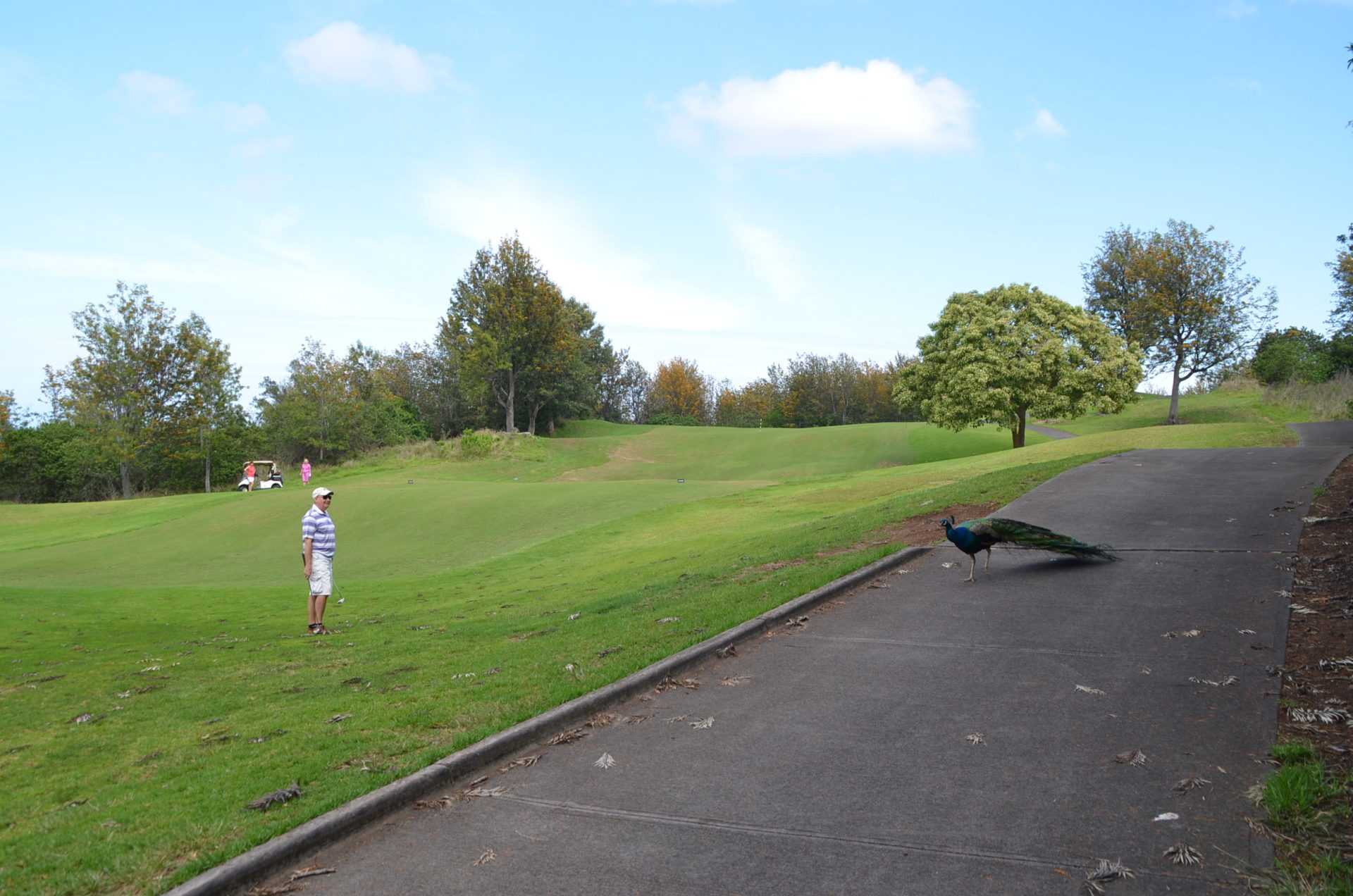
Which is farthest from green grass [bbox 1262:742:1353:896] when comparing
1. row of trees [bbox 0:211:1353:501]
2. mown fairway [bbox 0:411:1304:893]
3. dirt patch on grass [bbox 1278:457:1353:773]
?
row of trees [bbox 0:211:1353:501]

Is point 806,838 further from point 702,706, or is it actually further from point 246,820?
point 246,820

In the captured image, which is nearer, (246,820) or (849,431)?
(246,820)

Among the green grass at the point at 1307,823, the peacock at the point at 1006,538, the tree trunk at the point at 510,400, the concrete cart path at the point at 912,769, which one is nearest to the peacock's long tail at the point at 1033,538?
the peacock at the point at 1006,538

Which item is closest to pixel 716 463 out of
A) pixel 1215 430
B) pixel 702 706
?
pixel 1215 430

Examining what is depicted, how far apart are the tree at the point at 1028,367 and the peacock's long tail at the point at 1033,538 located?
3329cm

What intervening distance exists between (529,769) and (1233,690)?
512cm

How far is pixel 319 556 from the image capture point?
13.0m

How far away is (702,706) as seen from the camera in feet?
20.6

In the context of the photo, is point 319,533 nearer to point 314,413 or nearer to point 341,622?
point 341,622

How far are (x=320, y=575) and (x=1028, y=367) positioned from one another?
3782 cm

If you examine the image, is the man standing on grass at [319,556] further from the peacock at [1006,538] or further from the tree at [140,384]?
the tree at [140,384]

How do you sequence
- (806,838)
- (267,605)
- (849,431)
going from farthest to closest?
(849,431) < (267,605) < (806,838)

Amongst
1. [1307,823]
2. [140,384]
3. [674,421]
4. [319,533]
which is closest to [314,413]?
[140,384]

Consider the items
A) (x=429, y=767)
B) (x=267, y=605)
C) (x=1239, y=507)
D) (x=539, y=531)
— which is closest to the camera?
(x=429, y=767)
